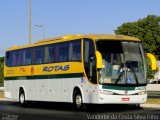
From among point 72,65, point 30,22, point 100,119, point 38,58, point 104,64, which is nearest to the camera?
point 100,119

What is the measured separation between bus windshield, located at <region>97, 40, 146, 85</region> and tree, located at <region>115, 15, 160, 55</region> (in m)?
77.2

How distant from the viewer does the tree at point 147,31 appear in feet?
326

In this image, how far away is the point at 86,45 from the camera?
22.0m

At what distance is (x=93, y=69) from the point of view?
2133 centimetres

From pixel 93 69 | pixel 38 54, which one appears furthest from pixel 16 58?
pixel 93 69

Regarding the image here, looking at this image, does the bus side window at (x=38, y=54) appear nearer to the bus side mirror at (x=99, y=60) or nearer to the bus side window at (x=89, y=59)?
the bus side window at (x=89, y=59)

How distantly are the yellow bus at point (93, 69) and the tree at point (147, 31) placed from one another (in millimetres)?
74657

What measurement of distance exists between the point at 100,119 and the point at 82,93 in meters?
5.43

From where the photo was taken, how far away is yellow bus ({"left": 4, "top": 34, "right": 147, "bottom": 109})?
2111cm

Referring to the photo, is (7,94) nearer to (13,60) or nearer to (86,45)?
(13,60)

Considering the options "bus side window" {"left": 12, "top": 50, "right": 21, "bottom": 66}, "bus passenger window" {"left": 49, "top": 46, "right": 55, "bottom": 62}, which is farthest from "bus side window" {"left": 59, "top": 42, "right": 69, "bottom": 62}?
"bus side window" {"left": 12, "top": 50, "right": 21, "bottom": 66}

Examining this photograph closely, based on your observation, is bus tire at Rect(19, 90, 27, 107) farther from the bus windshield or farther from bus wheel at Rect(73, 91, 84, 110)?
the bus windshield

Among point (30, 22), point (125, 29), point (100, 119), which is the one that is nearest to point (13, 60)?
point (30, 22)

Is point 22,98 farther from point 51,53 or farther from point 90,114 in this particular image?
point 90,114
